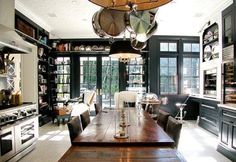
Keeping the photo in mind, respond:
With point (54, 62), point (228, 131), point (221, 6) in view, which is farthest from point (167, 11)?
point (54, 62)

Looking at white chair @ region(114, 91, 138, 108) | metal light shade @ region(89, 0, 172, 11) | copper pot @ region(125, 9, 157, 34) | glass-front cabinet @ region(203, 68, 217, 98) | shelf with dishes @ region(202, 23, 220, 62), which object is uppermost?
shelf with dishes @ region(202, 23, 220, 62)

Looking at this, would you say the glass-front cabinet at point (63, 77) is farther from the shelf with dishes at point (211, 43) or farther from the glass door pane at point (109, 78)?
the shelf with dishes at point (211, 43)

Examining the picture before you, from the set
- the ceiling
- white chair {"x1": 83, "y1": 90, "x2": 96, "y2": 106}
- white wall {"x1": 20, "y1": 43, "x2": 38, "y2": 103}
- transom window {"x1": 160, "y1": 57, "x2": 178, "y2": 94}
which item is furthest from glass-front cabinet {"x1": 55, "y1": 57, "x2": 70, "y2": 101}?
transom window {"x1": 160, "y1": 57, "x2": 178, "y2": 94}

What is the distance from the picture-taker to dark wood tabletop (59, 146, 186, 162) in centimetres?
162

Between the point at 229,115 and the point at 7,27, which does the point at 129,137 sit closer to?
the point at 229,115

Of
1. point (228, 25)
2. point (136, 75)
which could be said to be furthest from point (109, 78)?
point (228, 25)

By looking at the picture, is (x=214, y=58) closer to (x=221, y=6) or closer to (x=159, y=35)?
(x=221, y=6)

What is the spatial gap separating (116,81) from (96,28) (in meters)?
5.96

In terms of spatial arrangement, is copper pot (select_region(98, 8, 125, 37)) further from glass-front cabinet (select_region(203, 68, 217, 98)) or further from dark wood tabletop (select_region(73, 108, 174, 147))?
glass-front cabinet (select_region(203, 68, 217, 98))

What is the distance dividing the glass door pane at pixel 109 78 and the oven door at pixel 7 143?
5.33 metres

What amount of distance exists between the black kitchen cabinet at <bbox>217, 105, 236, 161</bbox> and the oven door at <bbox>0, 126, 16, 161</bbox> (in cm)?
369

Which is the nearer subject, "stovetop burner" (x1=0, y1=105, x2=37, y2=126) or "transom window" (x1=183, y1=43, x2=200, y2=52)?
"stovetop burner" (x1=0, y1=105, x2=37, y2=126)

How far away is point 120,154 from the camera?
69.3 inches

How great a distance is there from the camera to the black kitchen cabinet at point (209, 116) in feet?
18.5
